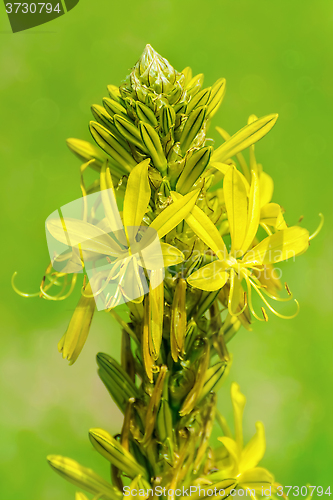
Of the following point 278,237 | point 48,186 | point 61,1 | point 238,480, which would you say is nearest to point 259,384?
point 238,480

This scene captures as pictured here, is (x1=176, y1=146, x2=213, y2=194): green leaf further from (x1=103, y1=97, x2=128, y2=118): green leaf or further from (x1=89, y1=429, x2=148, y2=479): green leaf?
(x1=89, y1=429, x2=148, y2=479): green leaf

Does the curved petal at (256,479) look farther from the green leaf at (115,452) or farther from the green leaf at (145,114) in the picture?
the green leaf at (145,114)

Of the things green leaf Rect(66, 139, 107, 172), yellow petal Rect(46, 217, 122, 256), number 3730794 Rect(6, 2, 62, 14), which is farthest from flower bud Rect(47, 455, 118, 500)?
number 3730794 Rect(6, 2, 62, 14)

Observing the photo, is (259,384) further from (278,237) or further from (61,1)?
(61,1)

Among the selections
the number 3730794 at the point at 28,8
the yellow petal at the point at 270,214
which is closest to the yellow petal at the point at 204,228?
the yellow petal at the point at 270,214

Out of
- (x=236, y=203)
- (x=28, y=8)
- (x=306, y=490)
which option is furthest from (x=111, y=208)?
(x=306, y=490)

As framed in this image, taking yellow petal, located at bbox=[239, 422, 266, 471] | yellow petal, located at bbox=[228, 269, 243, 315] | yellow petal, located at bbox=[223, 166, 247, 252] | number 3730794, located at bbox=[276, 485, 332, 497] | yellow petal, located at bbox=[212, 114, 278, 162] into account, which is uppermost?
yellow petal, located at bbox=[212, 114, 278, 162]
